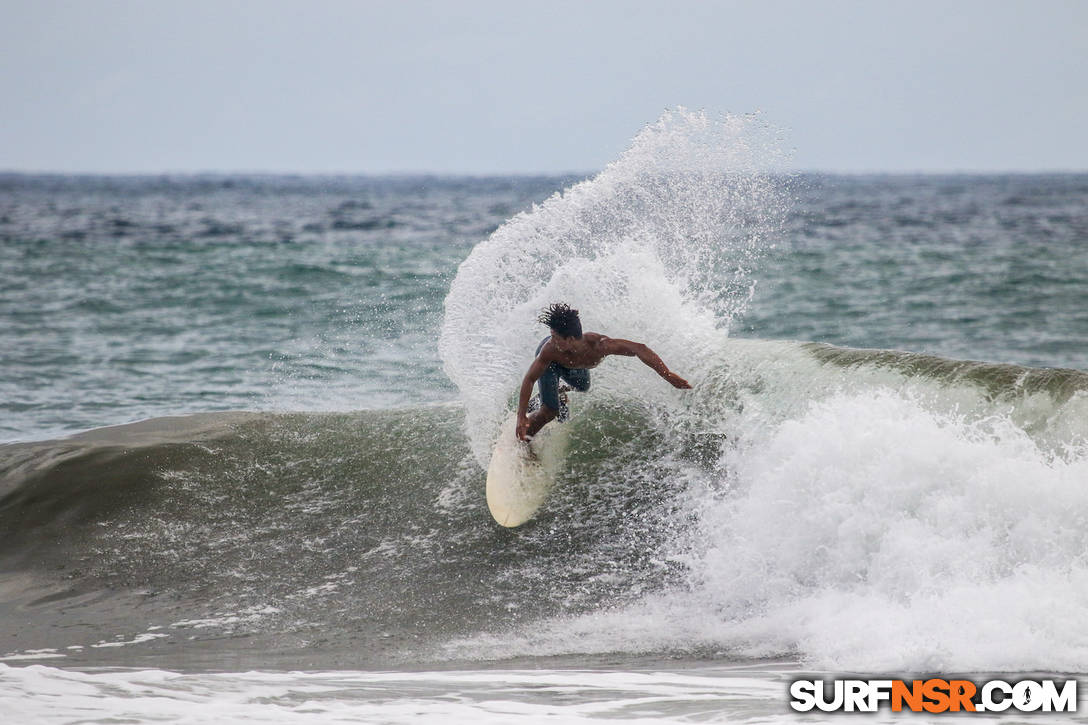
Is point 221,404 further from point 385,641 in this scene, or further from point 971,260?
point 971,260

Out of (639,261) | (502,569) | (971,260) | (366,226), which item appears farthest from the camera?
(366,226)

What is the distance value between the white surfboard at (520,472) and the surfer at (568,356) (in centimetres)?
35

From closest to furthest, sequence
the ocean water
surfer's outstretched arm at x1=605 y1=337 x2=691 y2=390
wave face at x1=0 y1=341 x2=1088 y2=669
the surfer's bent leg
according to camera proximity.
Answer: the ocean water < wave face at x1=0 y1=341 x2=1088 y2=669 < surfer's outstretched arm at x1=605 y1=337 x2=691 y2=390 < the surfer's bent leg

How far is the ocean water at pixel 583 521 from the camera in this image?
17.1 feet

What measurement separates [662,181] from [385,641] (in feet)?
16.3

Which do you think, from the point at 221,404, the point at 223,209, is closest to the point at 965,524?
A: the point at 221,404

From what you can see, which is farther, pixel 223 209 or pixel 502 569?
pixel 223 209

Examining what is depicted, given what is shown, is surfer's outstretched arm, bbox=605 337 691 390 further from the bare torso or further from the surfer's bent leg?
the surfer's bent leg

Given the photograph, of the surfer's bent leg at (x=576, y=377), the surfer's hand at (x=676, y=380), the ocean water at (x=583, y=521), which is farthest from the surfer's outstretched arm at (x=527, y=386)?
the surfer's hand at (x=676, y=380)

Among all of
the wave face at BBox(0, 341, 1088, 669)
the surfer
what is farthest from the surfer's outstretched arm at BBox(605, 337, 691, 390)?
the wave face at BBox(0, 341, 1088, 669)

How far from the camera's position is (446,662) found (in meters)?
5.63

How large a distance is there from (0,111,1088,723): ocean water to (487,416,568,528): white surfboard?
11 centimetres

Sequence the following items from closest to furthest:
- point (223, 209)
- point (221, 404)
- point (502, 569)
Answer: point (502, 569)
point (221, 404)
point (223, 209)

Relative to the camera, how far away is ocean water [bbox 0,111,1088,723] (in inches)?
205
